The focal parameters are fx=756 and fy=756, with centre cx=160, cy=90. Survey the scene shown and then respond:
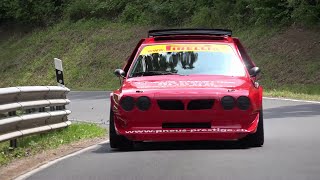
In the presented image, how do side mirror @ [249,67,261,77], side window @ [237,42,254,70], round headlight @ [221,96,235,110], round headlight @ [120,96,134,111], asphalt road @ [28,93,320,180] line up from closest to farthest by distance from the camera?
1. asphalt road @ [28,93,320,180]
2. round headlight @ [221,96,235,110]
3. round headlight @ [120,96,134,111]
4. side mirror @ [249,67,261,77]
5. side window @ [237,42,254,70]

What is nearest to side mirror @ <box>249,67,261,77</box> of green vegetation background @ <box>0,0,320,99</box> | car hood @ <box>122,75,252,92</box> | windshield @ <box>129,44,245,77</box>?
windshield @ <box>129,44,245,77</box>

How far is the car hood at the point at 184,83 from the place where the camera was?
10.2m

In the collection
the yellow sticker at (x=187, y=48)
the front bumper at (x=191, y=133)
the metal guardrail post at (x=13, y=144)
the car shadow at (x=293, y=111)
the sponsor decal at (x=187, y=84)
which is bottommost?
the car shadow at (x=293, y=111)

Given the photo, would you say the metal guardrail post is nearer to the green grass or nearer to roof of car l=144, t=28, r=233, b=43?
Answer: the green grass

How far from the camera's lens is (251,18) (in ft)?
→ 115

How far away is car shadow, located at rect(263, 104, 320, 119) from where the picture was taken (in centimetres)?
1657

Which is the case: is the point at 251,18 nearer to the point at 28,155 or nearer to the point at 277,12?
the point at 277,12

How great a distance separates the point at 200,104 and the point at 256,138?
40.9 inches

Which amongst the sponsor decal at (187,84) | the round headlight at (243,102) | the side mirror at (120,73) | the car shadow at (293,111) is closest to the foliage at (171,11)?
the car shadow at (293,111)

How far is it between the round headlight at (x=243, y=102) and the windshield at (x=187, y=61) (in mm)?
949

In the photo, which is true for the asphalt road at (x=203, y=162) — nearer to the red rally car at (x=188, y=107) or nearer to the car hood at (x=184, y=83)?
the red rally car at (x=188, y=107)

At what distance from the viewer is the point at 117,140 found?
421 inches

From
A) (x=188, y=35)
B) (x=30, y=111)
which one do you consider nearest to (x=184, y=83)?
(x=188, y=35)

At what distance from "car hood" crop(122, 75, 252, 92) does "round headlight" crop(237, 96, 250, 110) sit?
0.58 ft
